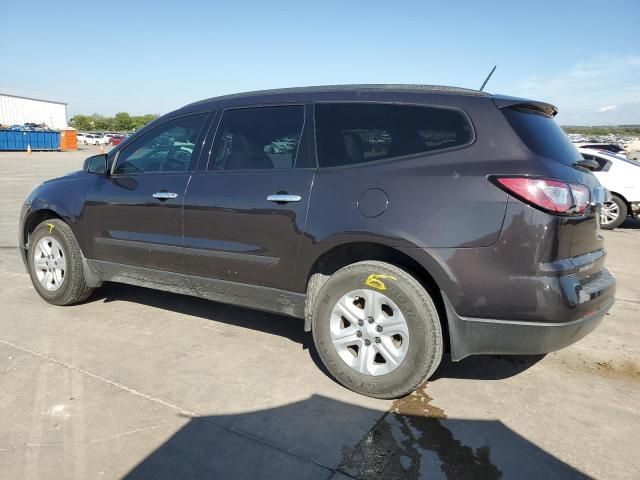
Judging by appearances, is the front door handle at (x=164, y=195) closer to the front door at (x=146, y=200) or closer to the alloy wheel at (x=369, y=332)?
the front door at (x=146, y=200)

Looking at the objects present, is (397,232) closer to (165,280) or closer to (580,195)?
(580,195)

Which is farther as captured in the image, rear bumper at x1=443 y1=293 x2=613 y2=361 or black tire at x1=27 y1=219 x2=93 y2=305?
black tire at x1=27 y1=219 x2=93 y2=305

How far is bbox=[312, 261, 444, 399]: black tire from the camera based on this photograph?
2.80 meters

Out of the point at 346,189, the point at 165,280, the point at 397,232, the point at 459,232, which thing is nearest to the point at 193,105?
the point at 165,280

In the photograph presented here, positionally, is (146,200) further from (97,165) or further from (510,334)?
(510,334)

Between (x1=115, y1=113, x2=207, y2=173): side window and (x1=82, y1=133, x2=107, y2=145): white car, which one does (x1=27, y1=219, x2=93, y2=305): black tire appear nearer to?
(x1=115, y1=113, x2=207, y2=173): side window

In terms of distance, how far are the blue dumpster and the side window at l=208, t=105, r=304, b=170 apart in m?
41.0

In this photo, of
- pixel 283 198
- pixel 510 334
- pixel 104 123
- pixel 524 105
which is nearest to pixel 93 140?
pixel 104 123

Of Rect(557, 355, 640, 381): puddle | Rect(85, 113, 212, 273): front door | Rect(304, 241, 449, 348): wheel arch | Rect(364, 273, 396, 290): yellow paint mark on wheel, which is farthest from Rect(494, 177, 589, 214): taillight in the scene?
Rect(85, 113, 212, 273): front door

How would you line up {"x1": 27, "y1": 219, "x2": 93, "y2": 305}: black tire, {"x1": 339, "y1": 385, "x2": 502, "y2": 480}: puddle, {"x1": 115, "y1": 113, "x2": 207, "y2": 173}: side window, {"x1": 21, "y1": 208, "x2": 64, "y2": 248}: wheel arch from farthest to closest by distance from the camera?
{"x1": 21, "y1": 208, "x2": 64, "y2": 248}: wheel arch
{"x1": 27, "y1": 219, "x2": 93, "y2": 305}: black tire
{"x1": 115, "y1": 113, "x2": 207, "y2": 173}: side window
{"x1": 339, "y1": 385, "x2": 502, "y2": 480}: puddle

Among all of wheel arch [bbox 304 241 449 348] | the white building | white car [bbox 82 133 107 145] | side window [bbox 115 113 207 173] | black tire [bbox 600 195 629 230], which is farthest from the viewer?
the white building

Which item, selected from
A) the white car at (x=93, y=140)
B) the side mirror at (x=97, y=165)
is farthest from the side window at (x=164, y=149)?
the white car at (x=93, y=140)

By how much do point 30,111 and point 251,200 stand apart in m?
80.5

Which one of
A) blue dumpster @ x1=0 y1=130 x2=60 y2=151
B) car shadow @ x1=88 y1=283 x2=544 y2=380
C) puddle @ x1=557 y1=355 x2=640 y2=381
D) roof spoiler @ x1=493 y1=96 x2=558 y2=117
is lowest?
puddle @ x1=557 y1=355 x2=640 y2=381
